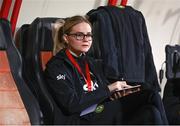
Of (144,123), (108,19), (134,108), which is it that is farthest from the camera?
(108,19)

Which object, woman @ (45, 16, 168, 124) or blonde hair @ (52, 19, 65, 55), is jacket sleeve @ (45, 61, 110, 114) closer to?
woman @ (45, 16, 168, 124)

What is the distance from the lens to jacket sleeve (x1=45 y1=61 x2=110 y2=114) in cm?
167

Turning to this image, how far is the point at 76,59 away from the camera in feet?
6.08

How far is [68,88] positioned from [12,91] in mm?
263

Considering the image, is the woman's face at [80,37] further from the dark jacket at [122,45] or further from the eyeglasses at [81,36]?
the dark jacket at [122,45]

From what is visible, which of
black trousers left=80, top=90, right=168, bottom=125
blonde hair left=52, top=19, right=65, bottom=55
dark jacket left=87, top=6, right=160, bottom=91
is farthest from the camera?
dark jacket left=87, top=6, right=160, bottom=91

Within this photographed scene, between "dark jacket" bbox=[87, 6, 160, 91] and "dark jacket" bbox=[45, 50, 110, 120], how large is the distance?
38cm

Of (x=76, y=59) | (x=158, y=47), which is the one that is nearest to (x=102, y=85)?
(x=76, y=59)

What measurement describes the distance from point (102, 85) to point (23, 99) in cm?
39

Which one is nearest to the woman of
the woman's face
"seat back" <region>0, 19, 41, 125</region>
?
the woman's face

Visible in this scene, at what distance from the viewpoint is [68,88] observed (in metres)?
1.69

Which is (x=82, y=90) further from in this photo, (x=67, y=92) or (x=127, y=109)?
(x=127, y=109)

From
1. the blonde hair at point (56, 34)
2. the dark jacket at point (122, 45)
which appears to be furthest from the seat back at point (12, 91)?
the dark jacket at point (122, 45)

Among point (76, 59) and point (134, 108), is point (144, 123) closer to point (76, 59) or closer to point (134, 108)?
point (134, 108)
